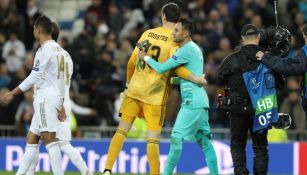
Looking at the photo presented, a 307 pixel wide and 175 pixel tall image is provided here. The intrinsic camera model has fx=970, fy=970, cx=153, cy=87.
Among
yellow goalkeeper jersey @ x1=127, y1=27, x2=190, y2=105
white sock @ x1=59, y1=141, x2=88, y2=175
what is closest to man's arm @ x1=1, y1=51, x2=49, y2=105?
white sock @ x1=59, y1=141, x2=88, y2=175

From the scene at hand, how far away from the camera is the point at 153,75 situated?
13430 mm

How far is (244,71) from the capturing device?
514 inches

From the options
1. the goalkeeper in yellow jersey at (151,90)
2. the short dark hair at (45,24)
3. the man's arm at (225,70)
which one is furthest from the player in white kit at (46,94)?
the man's arm at (225,70)

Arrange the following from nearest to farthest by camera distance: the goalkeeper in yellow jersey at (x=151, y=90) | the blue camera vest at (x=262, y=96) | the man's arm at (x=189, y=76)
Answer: the blue camera vest at (x=262, y=96)
the man's arm at (x=189, y=76)
the goalkeeper in yellow jersey at (x=151, y=90)

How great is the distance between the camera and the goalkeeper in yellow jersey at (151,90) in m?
13.4

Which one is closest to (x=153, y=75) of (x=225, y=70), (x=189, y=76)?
(x=189, y=76)

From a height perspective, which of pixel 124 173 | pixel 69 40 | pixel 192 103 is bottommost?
pixel 124 173

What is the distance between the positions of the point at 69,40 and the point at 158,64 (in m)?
11.7

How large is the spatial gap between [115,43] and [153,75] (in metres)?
10.00

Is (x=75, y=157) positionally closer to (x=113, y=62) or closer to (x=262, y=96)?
(x=262, y=96)

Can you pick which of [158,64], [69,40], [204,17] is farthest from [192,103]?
[69,40]

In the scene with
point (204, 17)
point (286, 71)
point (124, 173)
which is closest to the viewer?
point (286, 71)

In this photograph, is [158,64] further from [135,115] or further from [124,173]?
[124,173]

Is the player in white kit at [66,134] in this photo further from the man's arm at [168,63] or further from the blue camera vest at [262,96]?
the blue camera vest at [262,96]
